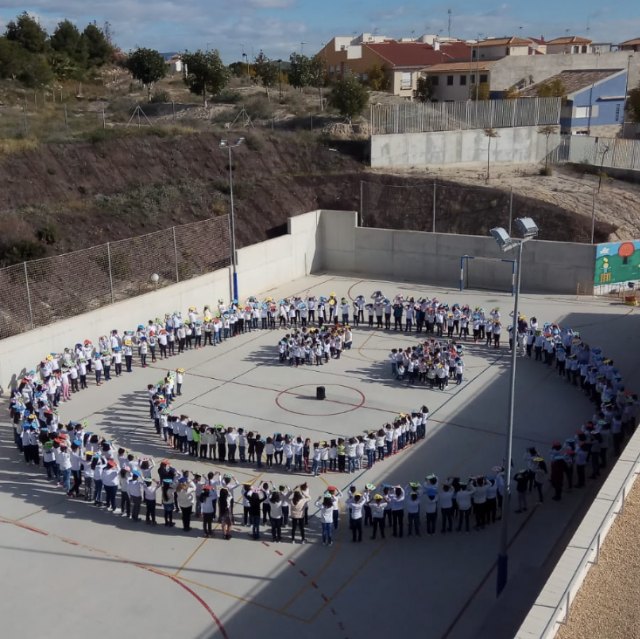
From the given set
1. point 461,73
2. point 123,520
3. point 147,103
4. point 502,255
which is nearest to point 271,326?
point 502,255

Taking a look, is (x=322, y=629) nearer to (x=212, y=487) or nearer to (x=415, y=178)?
(x=212, y=487)

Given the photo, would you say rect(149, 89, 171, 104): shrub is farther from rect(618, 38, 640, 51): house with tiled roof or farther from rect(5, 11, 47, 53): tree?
rect(618, 38, 640, 51): house with tiled roof

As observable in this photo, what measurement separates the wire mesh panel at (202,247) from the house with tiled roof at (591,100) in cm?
3558

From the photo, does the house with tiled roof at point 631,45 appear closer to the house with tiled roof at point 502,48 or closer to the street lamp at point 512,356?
the house with tiled roof at point 502,48

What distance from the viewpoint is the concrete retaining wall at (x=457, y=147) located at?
44500 mm

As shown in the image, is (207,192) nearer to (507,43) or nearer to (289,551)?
(289,551)

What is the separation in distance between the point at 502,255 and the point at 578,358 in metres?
12.1

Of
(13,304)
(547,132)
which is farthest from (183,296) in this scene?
(547,132)

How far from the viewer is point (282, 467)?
1908 centimetres

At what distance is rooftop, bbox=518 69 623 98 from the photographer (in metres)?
61.6

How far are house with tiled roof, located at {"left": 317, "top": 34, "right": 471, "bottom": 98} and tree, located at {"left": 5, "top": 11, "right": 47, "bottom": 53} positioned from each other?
85.0 ft

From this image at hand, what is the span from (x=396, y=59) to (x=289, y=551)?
71950 mm

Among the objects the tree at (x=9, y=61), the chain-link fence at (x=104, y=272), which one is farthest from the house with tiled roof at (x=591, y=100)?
→ the tree at (x=9, y=61)

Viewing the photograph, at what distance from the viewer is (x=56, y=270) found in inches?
1112
